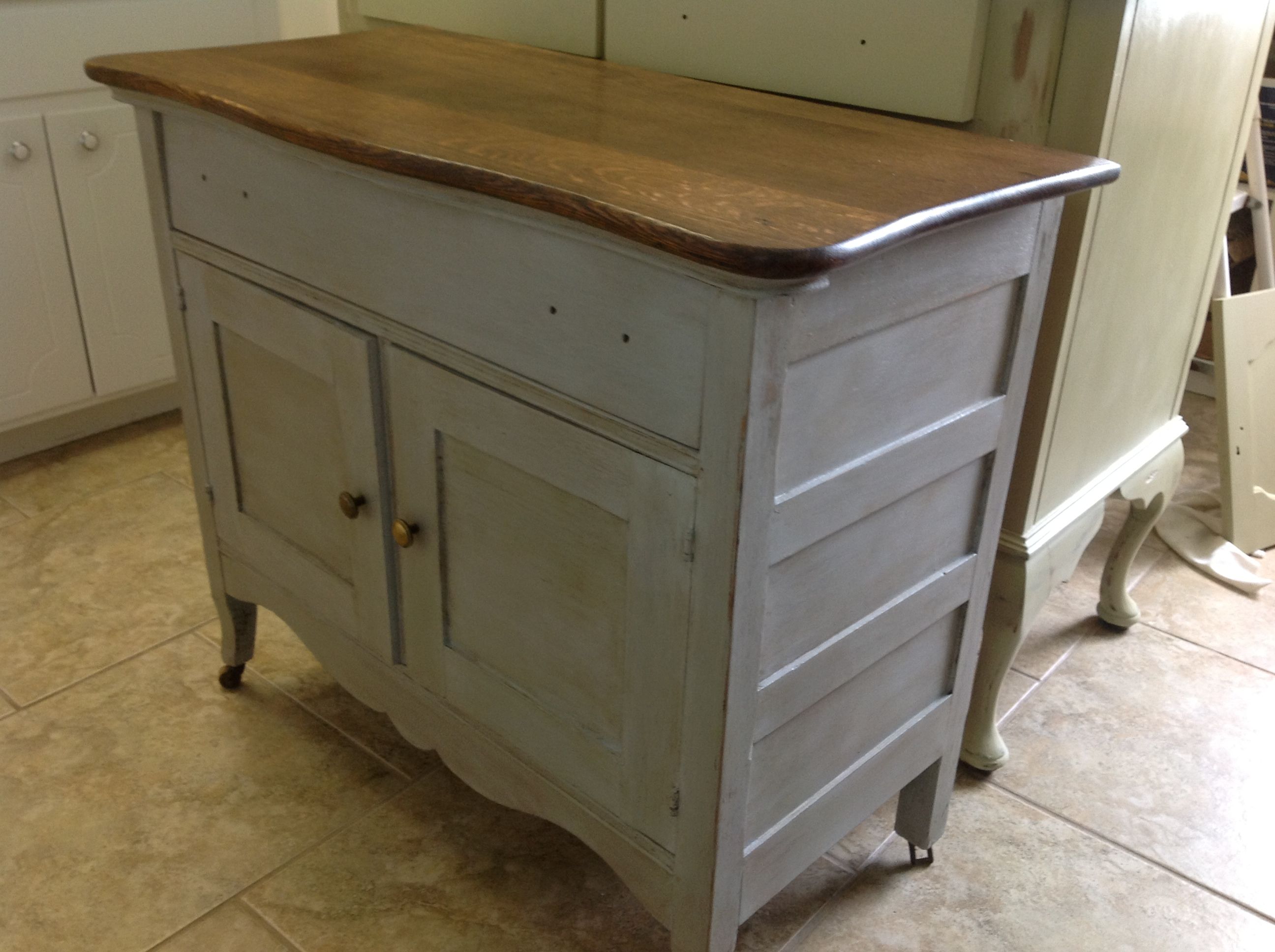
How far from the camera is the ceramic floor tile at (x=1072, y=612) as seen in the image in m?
1.93

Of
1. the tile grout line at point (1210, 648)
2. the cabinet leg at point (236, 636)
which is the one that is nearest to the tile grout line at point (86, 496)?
the cabinet leg at point (236, 636)

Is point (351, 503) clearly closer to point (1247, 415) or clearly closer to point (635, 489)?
point (635, 489)

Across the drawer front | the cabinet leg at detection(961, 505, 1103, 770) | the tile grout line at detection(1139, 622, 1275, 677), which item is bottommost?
the tile grout line at detection(1139, 622, 1275, 677)

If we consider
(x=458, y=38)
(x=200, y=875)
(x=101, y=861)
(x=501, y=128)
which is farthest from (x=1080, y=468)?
(x=101, y=861)

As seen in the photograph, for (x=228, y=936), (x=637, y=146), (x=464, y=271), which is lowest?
(x=228, y=936)

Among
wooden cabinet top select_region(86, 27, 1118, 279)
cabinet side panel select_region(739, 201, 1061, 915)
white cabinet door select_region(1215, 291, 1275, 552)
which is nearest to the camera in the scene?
wooden cabinet top select_region(86, 27, 1118, 279)

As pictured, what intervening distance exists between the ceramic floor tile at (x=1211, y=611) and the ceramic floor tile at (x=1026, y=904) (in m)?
0.58

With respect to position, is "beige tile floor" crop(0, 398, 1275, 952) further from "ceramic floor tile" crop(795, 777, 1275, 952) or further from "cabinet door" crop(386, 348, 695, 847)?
"cabinet door" crop(386, 348, 695, 847)

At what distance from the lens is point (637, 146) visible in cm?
111

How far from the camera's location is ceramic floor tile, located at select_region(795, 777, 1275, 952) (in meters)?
1.40

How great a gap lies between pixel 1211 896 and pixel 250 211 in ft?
4.62

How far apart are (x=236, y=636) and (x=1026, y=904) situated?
1133 millimetres

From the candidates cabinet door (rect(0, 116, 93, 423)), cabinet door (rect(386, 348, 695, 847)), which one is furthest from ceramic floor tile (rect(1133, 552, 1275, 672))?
cabinet door (rect(0, 116, 93, 423))

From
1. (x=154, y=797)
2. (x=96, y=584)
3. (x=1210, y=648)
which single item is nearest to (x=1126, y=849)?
(x=1210, y=648)
